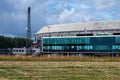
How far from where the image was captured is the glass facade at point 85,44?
145750 mm

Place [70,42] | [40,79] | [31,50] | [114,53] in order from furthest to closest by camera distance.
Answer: [31,50] < [70,42] < [114,53] < [40,79]

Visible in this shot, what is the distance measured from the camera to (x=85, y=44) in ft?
491

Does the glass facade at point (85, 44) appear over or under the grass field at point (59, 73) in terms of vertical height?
over

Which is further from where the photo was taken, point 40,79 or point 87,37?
point 87,37

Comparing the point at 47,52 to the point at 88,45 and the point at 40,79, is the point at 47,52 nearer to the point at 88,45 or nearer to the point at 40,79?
the point at 88,45

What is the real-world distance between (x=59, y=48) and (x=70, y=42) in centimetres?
585

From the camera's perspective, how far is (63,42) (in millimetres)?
154375

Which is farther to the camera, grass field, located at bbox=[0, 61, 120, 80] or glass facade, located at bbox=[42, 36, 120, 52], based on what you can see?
glass facade, located at bbox=[42, 36, 120, 52]

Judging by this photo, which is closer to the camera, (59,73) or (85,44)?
(59,73)

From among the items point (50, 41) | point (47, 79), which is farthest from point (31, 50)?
point (47, 79)

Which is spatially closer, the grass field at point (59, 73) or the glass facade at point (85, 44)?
the grass field at point (59, 73)

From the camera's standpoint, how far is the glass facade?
145750mm

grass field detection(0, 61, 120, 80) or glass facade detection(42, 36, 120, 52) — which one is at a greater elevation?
glass facade detection(42, 36, 120, 52)

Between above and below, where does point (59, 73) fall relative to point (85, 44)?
below
